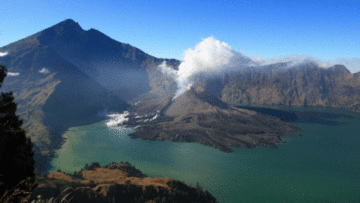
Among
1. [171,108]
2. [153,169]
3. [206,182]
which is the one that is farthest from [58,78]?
[206,182]

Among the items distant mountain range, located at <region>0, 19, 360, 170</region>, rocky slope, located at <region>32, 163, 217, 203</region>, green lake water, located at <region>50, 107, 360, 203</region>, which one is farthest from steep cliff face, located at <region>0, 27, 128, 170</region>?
rocky slope, located at <region>32, 163, 217, 203</region>

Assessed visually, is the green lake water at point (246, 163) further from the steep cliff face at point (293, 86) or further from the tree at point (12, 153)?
the steep cliff face at point (293, 86)

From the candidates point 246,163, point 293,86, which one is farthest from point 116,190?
point 293,86

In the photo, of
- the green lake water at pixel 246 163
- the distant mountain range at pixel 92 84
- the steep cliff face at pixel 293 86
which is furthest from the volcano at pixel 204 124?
the steep cliff face at pixel 293 86

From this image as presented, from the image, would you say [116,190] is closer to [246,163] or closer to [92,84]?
[246,163]

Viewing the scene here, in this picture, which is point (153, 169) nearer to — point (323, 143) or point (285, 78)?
point (323, 143)

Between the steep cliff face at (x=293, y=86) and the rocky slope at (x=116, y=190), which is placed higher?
the steep cliff face at (x=293, y=86)
